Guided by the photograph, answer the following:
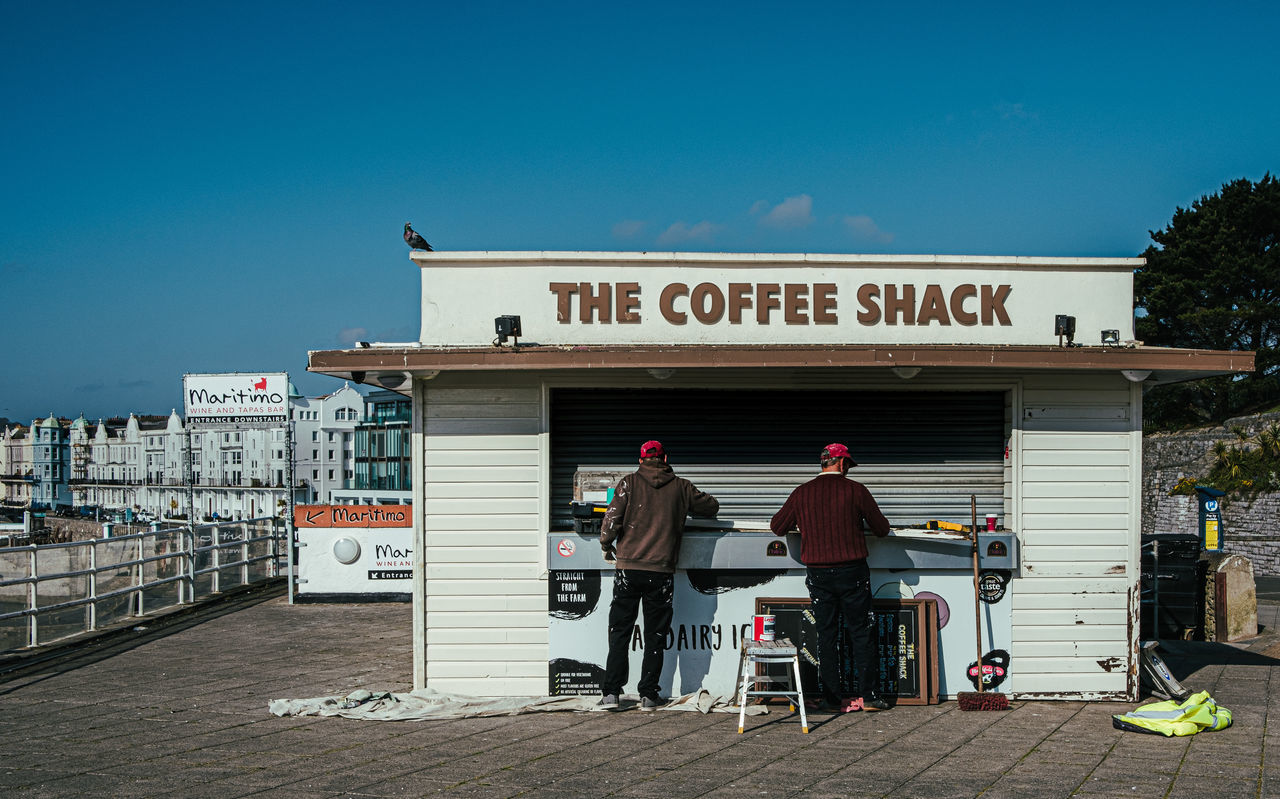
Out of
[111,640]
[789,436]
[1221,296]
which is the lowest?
[111,640]

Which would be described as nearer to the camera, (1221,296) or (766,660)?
(766,660)

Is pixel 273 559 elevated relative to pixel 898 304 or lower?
lower

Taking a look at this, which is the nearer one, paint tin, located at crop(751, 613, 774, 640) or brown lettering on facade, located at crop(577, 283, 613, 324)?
paint tin, located at crop(751, 613, 774, 640)

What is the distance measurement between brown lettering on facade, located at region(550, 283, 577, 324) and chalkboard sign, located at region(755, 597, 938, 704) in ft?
8.77

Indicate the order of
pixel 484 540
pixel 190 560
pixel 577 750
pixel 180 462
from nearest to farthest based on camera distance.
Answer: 1. pixel 577 750
2. pixel 484 540
3. pixel 190 560
4. pixel 180 462

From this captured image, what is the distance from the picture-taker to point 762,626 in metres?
7.02

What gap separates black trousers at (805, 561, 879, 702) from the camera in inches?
269

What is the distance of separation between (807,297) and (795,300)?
0.32 ft

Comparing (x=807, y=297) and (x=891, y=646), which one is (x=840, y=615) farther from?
(x=807, y=297)

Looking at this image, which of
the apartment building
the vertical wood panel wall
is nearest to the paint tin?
the vertical wood panel wall

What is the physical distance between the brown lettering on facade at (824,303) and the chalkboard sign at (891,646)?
7.15 feet

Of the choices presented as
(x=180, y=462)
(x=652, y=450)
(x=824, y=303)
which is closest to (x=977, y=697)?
(x=652, y=450)

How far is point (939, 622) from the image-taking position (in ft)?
24.2

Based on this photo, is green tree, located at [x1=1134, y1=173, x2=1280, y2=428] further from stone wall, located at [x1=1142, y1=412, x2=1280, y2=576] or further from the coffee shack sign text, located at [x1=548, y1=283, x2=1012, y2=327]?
the coffee shack sign text, located at [x1=548, y1=283, x2=1012, y2=327]
